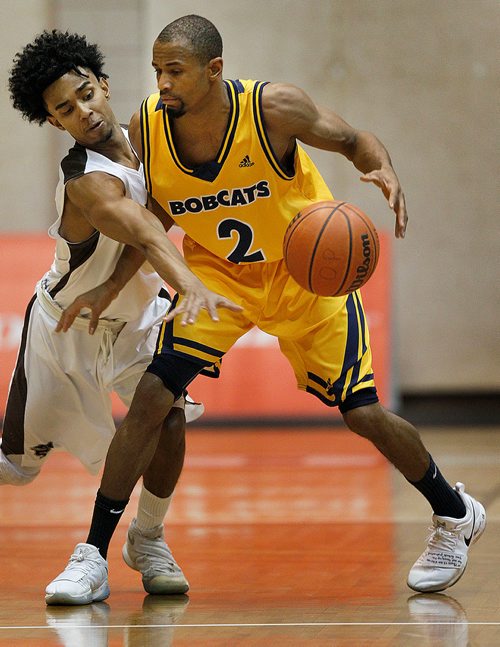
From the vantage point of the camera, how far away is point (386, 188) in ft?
13.0

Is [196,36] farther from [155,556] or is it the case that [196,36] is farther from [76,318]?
[155,556]

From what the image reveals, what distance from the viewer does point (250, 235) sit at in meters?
4.21

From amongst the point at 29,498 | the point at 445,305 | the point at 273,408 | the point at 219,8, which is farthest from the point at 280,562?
the point at 219,8

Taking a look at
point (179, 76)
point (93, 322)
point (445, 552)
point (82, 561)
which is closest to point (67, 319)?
point (93, 322)

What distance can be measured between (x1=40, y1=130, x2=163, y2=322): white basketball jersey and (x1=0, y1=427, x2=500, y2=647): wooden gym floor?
1.09 meters

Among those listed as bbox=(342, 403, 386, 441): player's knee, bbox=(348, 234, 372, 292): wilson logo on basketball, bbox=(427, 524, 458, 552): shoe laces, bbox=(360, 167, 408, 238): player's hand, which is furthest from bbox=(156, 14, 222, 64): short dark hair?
bbox=(427, 524, 458, 552): shoe laces

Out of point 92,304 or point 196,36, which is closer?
point 196,36

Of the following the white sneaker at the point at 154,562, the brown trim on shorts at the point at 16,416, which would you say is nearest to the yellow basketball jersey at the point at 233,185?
the brown trim on shorts at the point at 16,416

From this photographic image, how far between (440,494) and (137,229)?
4.92ft

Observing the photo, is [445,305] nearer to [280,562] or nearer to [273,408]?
[273,408]

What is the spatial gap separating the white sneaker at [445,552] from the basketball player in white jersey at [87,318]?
859 mm

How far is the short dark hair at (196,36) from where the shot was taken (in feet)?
12.9

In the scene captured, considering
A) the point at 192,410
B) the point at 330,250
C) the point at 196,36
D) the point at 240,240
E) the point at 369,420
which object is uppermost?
the point at 196,36

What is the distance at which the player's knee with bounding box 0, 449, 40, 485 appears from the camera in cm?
453
